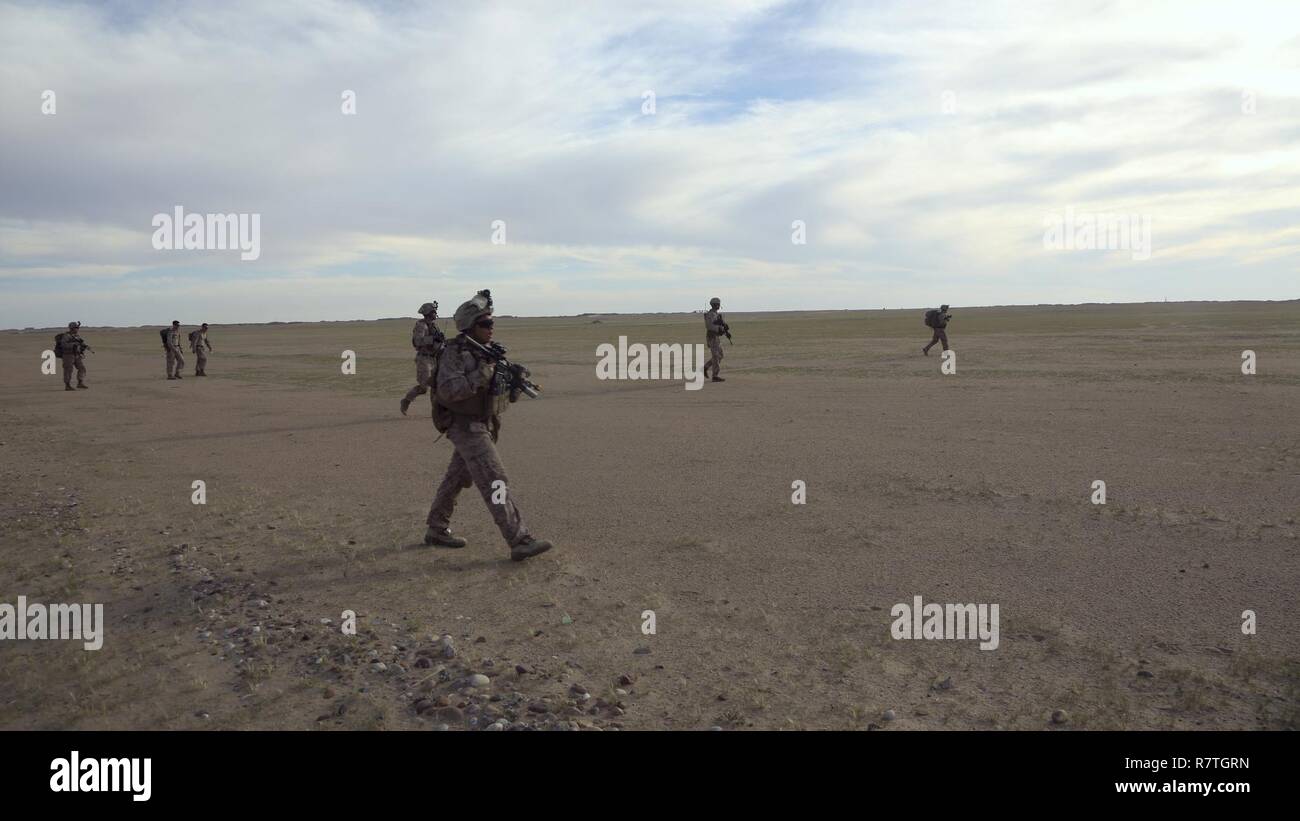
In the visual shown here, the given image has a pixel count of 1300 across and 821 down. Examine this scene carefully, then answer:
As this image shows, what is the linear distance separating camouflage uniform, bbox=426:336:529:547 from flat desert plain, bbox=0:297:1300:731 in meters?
0.46

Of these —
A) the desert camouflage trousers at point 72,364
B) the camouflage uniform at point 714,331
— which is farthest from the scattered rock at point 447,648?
the desert camouflage trousers at point 72,364

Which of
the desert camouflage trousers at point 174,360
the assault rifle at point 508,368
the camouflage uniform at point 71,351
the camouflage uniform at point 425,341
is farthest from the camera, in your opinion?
the desert camouflage trousers at point 174,360

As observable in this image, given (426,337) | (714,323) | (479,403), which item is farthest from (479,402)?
(714,323)

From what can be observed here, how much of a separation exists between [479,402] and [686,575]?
218 centimetres

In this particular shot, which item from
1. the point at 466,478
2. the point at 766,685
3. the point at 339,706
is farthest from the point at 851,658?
the point at 466,478

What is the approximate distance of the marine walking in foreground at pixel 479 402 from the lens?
7.08m

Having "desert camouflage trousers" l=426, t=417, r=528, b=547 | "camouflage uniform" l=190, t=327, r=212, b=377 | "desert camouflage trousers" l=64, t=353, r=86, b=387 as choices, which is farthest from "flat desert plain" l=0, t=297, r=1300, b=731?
"camouflage uniform" l=190, t=327, r=212, b=377

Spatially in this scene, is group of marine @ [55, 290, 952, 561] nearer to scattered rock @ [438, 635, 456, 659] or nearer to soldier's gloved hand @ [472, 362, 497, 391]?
soldier's gloved hand @ [472, 362, 497, 391]

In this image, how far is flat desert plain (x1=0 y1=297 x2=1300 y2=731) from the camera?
4.64m

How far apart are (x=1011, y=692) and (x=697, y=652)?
176 centimetres

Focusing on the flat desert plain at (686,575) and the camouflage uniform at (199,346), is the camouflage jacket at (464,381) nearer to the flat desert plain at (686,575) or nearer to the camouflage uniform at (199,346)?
the flat desert plain at (686,575)

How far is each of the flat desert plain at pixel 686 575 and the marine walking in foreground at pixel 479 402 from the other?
405mm

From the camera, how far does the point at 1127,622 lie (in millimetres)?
5535
